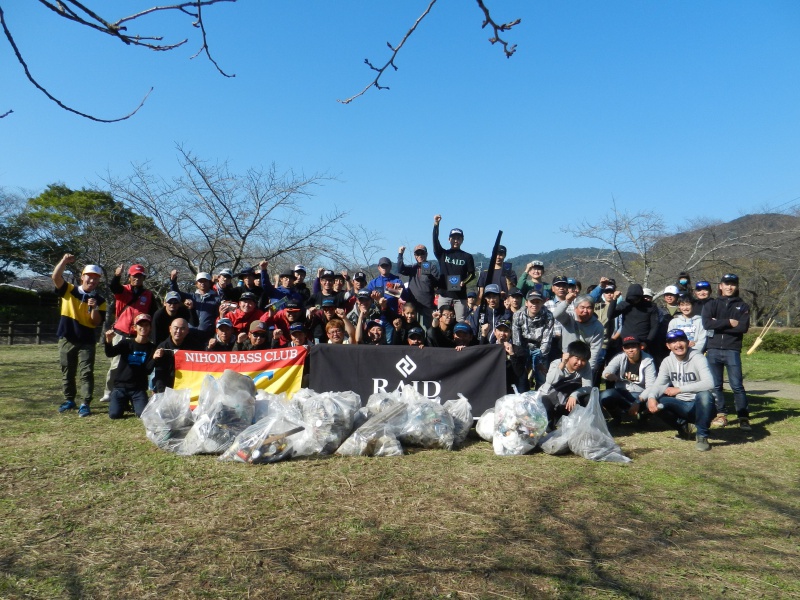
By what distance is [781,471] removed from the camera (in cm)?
508

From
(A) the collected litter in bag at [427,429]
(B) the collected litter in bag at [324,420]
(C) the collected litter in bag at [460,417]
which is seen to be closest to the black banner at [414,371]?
(C) the collected litter in bag at [460,417]

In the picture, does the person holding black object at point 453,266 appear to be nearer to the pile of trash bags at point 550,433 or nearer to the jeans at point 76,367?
the pile of trash bags at point 550,433

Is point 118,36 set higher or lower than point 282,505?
higher

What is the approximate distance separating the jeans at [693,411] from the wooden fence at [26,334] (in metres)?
24.0

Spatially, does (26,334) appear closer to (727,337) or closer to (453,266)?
(453,266)

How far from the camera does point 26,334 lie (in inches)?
908

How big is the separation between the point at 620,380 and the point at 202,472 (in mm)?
4863

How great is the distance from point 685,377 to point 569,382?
1333 millimetres

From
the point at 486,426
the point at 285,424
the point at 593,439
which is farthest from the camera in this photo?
the point at 486,426

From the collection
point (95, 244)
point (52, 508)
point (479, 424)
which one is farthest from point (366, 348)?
point (95, 244)

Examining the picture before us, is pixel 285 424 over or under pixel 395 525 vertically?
over

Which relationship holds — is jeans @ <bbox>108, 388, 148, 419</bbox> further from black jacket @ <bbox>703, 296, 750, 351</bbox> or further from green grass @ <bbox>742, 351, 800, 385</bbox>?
green grass @ <bbox>742, 351, 800, 385</bbox>

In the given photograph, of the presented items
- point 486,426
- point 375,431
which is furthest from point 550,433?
point 375,431

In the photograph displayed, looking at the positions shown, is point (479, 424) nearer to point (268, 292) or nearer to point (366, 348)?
point (366, 348)
